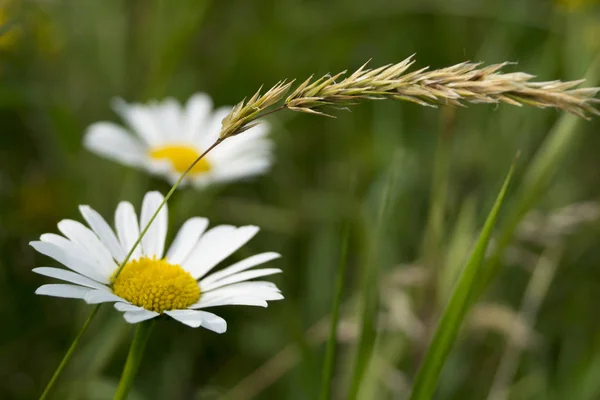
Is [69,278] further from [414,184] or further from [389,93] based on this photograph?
[414,184]

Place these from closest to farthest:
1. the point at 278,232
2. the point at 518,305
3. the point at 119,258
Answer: the point at 119,258 → the point at 518,305 → the point at 278,232

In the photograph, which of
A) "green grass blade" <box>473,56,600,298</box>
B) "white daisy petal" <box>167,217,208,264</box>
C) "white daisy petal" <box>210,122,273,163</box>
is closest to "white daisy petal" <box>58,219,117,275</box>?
"white daisy petal" <box>167,217,208,264</box>

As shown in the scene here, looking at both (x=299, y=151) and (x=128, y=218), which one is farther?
(x=299, y=151)

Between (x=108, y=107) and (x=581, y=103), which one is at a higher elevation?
(x=108, y=107)

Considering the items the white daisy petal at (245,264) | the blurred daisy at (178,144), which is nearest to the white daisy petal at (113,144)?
the blurred daisy at (178,144)

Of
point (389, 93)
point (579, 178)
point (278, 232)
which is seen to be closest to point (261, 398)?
point (278, 232)

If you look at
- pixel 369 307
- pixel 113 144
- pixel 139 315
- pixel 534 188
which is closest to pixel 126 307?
pixel 139 315

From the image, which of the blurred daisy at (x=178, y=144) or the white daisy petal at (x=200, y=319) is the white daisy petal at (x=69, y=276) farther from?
the blurred daisy at (x=178, y=144)
